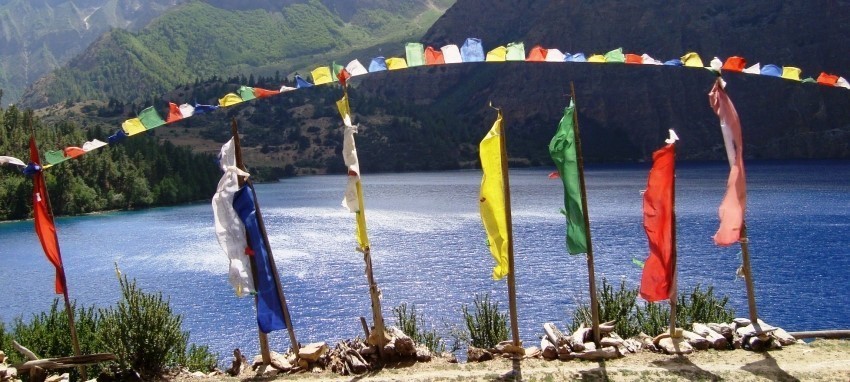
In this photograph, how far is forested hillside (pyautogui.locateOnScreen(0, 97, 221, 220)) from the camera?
98.6 meters

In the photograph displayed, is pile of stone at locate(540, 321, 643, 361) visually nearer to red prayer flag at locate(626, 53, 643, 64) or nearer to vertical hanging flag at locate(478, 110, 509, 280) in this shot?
vertical hanging flag at locate(478, 110, 509, 280)

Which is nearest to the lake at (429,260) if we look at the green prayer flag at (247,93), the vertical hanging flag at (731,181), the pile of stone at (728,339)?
the pile of stone at (728,339)

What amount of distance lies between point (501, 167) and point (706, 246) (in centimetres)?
4309

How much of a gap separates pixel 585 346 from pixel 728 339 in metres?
3.74

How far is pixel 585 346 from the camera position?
59.9 feet

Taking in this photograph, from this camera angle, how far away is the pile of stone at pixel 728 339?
18484mm

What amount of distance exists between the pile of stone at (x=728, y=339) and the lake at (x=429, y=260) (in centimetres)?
1430

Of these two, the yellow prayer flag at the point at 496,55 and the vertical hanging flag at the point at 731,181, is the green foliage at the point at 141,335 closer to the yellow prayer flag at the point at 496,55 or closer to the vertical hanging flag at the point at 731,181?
the yellow prayer flag at the point at 496,55

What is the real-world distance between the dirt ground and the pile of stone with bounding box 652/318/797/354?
234 mm

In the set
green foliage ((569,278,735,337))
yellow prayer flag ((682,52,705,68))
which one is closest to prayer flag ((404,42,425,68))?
yellow prayer flag ((682,52,705,68))

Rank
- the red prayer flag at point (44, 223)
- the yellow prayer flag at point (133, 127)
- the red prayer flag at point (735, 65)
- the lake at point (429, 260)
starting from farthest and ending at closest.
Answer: the lake at point (429, 260) < the red prayer flag at point (735, 65) < the red prayer flag at point (44, 223) < the yellow prayer flag at point (133, 127)

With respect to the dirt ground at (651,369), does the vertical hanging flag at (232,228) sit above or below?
above

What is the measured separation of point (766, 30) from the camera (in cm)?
19100

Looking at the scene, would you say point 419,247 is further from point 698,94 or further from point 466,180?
point 698,94
